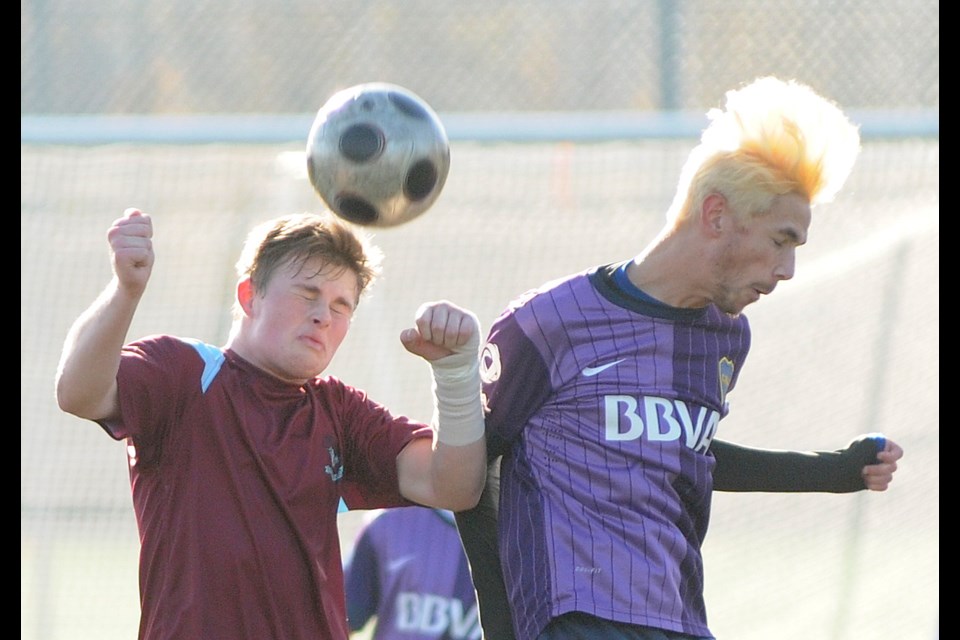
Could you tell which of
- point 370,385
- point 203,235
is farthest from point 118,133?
point 370,385

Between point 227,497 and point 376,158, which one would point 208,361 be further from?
point 376,158

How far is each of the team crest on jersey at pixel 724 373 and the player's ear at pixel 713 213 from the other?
28 centimetres

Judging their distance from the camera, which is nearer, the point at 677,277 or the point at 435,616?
the point at 677,277

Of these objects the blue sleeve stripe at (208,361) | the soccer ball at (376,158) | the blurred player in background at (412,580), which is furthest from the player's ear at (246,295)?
the blurred player in background at (412,580)

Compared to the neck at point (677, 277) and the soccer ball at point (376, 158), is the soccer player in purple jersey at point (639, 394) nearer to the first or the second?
the neck at point (677, 277)

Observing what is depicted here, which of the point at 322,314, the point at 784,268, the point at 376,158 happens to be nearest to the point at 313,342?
the point at 322,314

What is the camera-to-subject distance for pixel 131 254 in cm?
263

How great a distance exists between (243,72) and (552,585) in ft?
17.7

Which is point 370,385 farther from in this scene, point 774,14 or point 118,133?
point 774,14

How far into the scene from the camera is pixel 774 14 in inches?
270

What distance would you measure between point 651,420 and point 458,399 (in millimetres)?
403

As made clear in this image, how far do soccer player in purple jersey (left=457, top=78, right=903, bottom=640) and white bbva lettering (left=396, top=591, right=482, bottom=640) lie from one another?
75 cm

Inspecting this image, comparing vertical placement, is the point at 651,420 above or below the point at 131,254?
below

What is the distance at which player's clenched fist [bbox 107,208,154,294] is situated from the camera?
104 inches
